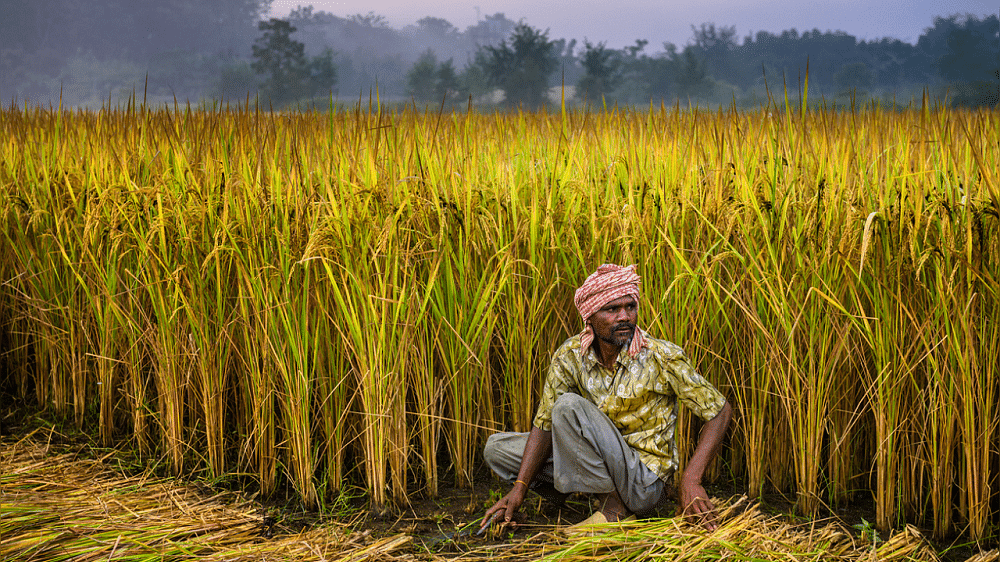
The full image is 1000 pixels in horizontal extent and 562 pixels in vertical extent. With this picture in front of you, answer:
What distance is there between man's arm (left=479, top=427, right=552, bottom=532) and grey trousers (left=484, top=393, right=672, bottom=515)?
49mm

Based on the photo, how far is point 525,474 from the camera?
2301 mm

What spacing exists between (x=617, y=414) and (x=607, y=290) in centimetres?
42

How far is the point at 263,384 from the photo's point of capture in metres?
2.70

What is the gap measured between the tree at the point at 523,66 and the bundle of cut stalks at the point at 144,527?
2564 centimetres

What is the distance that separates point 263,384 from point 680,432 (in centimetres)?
142

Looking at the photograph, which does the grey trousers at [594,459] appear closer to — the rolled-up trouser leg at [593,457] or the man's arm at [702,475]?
the rolled-up trouser leg at [593,457]

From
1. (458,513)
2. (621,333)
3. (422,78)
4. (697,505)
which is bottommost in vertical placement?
(458,513)

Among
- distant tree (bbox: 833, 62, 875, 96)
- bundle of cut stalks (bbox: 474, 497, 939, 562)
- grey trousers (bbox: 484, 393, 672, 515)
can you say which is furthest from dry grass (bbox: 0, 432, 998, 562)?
distant tree (bbox: 833, 62, 875, 96)

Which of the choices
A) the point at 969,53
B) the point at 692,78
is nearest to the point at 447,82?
the point at 692,78

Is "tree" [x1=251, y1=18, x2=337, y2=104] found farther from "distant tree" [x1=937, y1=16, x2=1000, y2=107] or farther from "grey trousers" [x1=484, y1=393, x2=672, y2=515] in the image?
"grey trousers" [x1=484, y1=393, x2=672, y2=515]

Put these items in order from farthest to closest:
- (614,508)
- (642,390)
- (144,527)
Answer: (144,527), (614,508), (642,390)

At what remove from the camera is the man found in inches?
85.0

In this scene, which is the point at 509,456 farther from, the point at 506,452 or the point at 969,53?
the point at 969,53

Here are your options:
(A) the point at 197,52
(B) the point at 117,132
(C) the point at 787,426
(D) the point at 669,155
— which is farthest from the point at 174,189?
(A) the point at 197,52
